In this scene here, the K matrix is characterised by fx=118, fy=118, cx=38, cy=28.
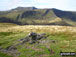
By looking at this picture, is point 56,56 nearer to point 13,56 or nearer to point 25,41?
point 13,56

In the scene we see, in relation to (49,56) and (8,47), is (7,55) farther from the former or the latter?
(49,56)

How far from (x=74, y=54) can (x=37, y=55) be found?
10.6 m

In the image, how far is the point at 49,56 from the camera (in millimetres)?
32031

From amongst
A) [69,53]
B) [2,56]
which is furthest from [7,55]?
[69,53]

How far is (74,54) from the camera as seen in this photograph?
3362 cm

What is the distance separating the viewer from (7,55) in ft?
117

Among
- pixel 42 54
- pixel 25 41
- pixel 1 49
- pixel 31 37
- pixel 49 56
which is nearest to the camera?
pixel 49 56

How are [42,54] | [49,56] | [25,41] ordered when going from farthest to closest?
1. [25,41]
2. [42,54]
3. [49,56]

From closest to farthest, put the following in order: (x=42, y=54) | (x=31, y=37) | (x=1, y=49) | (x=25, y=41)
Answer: (x=42, y=54)
(x=1, y=49)
(x=25, y=41)
(x=31, y=37)

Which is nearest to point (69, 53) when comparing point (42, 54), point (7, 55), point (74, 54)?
point (74, 54)

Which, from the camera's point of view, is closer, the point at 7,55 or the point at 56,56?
the point at 56,56

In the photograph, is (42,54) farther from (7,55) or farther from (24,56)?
(7,55)

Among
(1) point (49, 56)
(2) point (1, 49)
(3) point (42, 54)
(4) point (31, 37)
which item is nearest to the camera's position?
(1) point (49, 56)

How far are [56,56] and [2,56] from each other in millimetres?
15646
